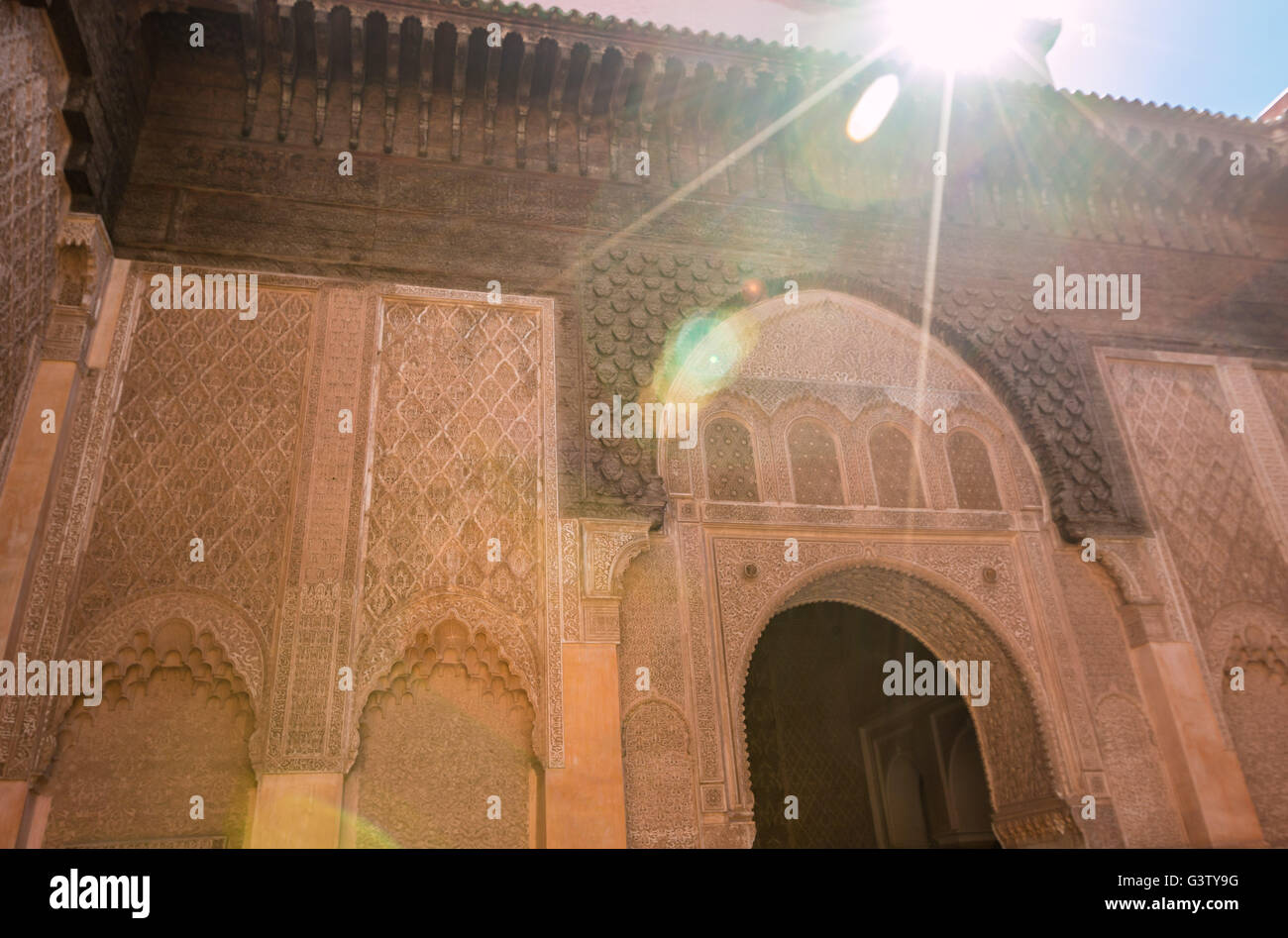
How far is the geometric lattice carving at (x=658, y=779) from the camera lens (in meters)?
3.67

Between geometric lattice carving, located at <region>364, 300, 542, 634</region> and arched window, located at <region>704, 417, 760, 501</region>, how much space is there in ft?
2.93

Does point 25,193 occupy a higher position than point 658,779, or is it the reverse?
point 25,193

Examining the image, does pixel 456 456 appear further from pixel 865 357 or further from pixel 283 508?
pixel 865 357

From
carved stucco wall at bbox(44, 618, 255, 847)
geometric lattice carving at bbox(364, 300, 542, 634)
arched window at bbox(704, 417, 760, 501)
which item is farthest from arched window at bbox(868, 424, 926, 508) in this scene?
carved stucco wall at bbox(44, 618, 255, 847)

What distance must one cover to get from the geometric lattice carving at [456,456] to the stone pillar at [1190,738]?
10.0 feet

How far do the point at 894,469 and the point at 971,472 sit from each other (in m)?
0.45

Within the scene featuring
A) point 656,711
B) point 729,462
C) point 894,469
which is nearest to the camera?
point 656,711

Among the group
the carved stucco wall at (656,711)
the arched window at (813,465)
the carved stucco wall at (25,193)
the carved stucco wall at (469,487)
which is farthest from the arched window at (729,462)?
the carved stucco wall at (25,193)

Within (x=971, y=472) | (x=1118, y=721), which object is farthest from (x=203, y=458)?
(x=1118, y=721)

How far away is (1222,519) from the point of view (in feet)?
16.6

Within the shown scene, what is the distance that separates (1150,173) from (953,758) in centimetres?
396

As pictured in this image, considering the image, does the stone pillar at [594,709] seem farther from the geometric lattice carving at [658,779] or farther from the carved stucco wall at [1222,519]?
the carved stucco wall at [1222,519]

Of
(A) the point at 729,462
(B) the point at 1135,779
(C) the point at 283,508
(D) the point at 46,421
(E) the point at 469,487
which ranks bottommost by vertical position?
(B) the point at 1135,779

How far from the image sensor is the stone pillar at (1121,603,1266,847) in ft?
13.7
